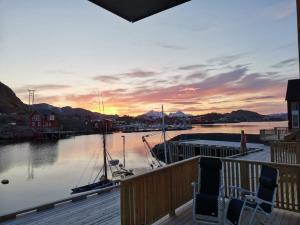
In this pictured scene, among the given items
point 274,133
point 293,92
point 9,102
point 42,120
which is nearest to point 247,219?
point 274,133

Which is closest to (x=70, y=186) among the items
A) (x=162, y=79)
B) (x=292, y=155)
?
(x=162, y=79)

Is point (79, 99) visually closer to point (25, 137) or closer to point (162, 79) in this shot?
point (162, 79)

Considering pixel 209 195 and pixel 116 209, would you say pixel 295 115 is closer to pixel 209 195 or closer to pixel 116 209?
pixel 116 209

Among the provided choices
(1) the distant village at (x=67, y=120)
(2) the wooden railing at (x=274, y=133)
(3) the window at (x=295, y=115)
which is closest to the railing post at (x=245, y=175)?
(2) the wooden railing at (x=274, y=133)

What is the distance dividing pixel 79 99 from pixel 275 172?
50.6m

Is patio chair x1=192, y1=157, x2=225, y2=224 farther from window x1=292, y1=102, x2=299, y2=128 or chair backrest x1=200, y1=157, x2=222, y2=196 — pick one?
window x1=292, y1=102, x2=299, y2=128

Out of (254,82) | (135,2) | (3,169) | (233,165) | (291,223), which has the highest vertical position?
(254,82)

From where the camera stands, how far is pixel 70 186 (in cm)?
2689

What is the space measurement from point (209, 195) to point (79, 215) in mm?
3083

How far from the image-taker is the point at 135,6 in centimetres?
336

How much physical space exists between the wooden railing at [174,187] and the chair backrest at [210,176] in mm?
533

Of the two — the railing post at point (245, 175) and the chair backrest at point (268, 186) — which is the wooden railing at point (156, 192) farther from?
the chair backrest at point (268, 186)

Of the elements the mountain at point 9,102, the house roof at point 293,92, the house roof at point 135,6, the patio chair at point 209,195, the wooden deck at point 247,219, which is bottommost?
the wooden deck at point 247,219

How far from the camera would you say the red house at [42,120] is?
98.2 metres
